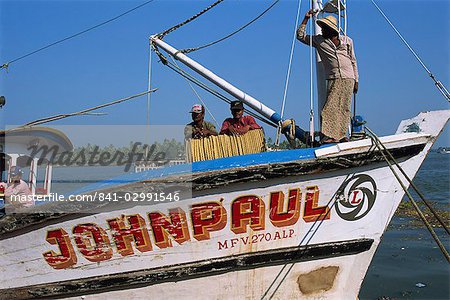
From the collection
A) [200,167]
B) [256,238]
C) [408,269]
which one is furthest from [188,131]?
[408,269]

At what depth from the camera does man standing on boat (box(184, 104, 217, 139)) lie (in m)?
5.57

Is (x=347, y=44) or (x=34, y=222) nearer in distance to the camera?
(x=34, y=222)

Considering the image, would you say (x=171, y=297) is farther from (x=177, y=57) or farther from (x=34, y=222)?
(x=177, y=57)

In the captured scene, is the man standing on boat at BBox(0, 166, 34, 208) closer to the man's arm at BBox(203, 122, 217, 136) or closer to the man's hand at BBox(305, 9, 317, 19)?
the man's arm at BBox(203, 122, 217, 136)

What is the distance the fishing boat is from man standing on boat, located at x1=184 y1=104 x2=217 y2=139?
115 centimetres

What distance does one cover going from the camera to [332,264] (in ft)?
16.1

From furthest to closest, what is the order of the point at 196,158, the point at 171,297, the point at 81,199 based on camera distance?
the point at 196,158
the point at 171,297
the point at 81,199

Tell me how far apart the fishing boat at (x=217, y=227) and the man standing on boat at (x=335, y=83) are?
404mm

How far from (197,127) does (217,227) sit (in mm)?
1590

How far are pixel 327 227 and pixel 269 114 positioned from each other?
10.2 feet

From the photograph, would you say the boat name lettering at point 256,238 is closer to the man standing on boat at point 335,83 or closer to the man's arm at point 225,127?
the man standing on boat at point 335,83

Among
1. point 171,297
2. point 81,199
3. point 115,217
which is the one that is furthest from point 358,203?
point 81,199

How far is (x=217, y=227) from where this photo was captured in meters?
4.52

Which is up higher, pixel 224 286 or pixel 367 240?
pixel 367 240
